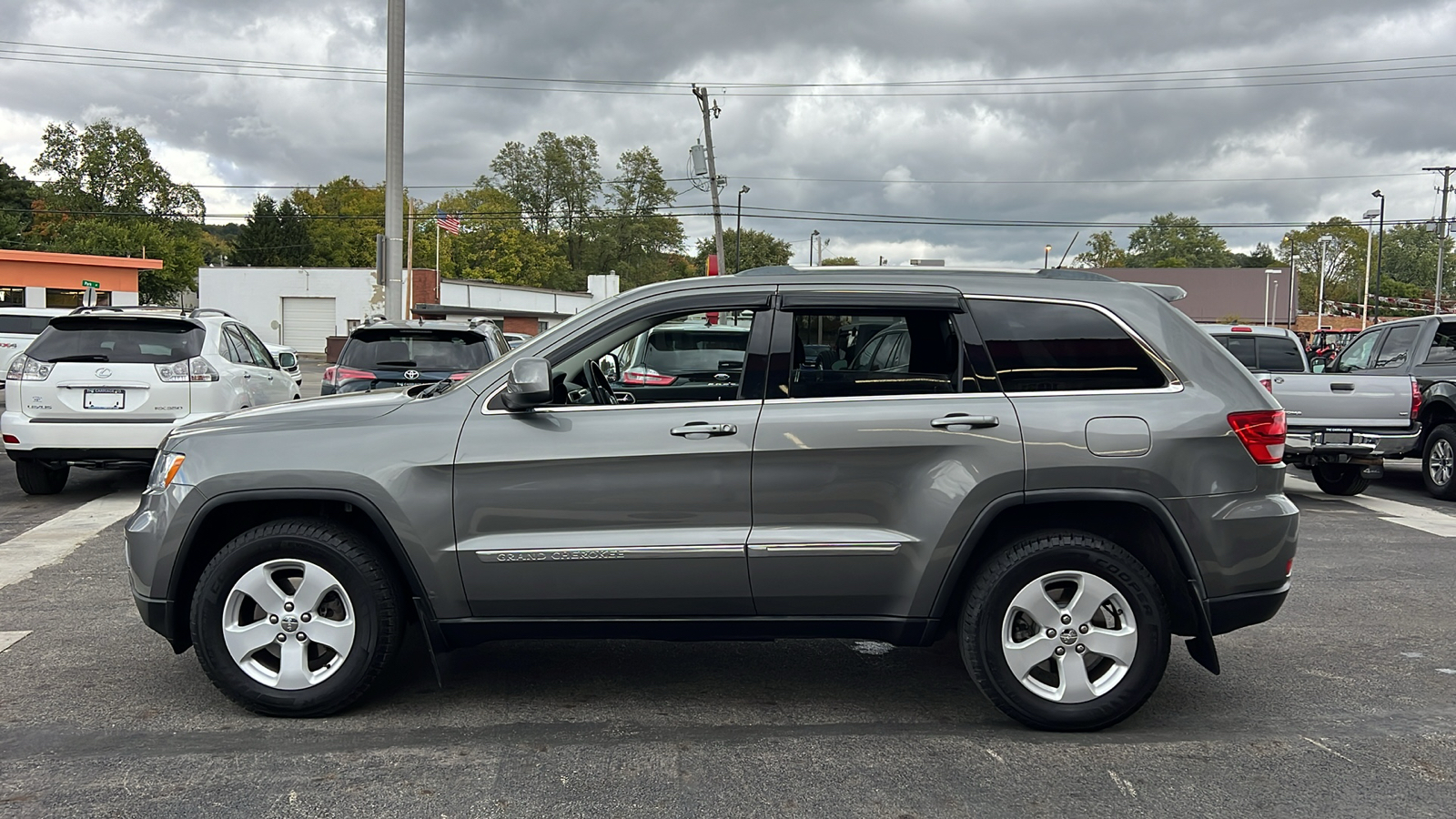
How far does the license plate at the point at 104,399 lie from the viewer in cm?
897

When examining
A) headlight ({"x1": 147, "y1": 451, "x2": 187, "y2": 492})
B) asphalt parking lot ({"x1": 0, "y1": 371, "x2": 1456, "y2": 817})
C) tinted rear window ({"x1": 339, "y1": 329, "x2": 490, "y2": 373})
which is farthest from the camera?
tinted rear window ({"x1": 339, "y1": 329, "x2": 490, "y2": 373})

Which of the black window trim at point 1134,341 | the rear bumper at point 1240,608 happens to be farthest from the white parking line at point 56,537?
the rear bumper at point 1240,608

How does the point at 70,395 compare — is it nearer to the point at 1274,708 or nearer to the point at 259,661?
the point at 259,661

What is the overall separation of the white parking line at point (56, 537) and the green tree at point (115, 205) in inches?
3158

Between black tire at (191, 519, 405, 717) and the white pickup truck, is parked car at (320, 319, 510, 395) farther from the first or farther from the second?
the white pickup truck

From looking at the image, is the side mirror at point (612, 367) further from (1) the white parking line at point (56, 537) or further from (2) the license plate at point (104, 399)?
(2) the license plate at point (104, 399)

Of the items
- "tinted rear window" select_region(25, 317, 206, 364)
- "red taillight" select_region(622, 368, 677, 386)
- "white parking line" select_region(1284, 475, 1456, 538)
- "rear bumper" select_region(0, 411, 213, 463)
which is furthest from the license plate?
"white parking line" select_region(1284, 475, 1456, 538)

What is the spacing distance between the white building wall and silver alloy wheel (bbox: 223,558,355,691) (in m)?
57.5

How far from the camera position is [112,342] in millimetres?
9133

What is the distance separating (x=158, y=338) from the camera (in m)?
9.20

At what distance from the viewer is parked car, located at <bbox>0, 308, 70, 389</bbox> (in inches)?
861

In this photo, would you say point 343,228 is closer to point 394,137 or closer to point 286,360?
point 394,137

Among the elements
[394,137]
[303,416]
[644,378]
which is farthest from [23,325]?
[303,416]

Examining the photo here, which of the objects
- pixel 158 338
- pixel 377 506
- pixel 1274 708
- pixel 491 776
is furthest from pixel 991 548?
pixel 158 338
